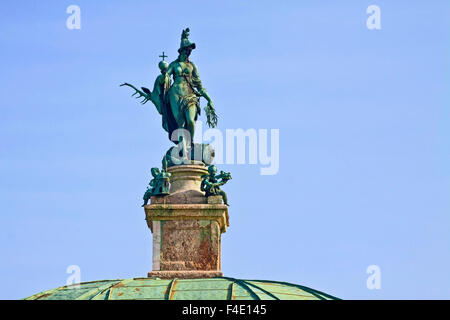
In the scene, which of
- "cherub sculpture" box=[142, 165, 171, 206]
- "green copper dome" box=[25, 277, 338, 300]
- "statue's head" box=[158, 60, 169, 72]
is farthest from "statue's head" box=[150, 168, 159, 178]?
"green copper dome" box=[25, 277, 338, 300]

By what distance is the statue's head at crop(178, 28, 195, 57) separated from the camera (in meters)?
60.5

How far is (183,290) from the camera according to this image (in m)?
52.2

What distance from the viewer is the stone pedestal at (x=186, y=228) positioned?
57594 mm

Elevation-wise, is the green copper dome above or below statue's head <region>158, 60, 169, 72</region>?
below

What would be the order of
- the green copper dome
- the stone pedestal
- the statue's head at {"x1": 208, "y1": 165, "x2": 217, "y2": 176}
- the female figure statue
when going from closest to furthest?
the green copper dome, the stone pedestal, the statue's head at {"x1": 208, "y1": 165, "x2": 217, "y2": 176}, the female figure statue

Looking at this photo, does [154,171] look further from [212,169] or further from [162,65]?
[162,65]

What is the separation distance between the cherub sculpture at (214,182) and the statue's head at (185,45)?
5.15 m

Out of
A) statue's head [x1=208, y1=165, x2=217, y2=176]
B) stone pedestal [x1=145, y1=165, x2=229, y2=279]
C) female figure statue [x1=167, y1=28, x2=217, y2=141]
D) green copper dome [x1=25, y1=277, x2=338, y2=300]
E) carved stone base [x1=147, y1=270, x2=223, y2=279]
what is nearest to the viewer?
green copper dome [x1=25, y1=277, x2=338, y2=300]

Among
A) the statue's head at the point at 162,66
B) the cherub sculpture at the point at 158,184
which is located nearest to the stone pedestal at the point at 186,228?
the cherub sculpture at the point at 158,184

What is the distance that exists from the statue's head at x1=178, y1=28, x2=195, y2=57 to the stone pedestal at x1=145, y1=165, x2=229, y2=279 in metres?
4.84

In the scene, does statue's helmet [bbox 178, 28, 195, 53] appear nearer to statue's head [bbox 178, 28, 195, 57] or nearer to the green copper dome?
statue's head [bbox 178, 28, 195, 57]
